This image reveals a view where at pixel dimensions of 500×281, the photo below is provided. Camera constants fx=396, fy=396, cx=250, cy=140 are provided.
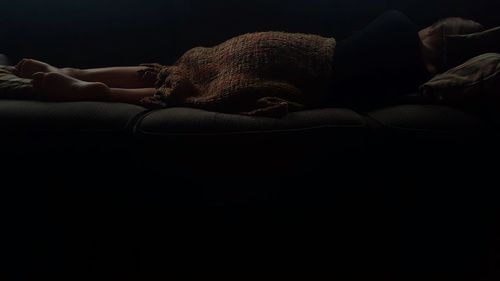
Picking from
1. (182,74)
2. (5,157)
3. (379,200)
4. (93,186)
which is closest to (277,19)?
(182,74)

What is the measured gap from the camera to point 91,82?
129 centimetres

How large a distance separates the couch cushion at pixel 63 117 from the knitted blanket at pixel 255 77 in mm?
180

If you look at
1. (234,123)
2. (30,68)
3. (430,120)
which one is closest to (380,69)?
(430,120)

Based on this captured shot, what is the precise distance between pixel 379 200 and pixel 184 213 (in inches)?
20.8

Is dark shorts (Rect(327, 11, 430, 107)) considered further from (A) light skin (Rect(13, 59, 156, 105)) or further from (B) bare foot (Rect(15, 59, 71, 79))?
(B) bare foot (Rect(15, 59, 71, 79))

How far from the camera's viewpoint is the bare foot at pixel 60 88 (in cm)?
114

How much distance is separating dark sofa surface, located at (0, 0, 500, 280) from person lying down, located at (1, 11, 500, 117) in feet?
0.31

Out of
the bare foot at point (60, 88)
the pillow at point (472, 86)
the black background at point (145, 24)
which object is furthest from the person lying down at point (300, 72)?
the black background at point (145, 24)

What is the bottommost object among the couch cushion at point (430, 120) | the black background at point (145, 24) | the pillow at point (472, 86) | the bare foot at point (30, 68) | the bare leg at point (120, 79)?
the couch cushion at point (430, 120)

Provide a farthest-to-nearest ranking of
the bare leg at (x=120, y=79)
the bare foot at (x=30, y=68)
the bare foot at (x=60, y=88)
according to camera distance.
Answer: the bare leg at (x=120, y=79) → the bare foot at (x=30, y=68) → the bare foot at (x=60, y=88)

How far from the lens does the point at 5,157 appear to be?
3.36 ft

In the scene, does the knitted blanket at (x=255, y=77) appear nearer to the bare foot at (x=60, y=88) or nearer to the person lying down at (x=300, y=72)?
the person lying down at (x=300, y=72)

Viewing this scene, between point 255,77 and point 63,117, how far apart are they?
555 mm

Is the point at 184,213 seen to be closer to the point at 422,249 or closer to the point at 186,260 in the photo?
the point at 186,260
